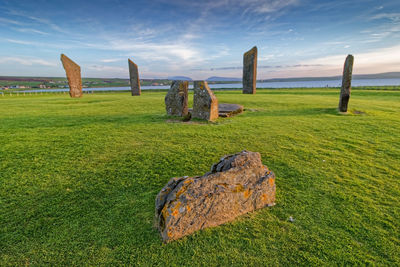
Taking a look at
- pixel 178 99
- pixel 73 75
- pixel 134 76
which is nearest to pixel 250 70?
pixel 134 76

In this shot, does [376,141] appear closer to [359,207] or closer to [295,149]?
[295,149]

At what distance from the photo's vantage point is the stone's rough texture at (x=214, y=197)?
2797 mm

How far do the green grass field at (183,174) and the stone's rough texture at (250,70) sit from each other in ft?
58.4

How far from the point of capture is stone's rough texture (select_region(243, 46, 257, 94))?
2330 centimetres

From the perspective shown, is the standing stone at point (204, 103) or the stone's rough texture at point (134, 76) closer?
the standing stone at point (204, 103)

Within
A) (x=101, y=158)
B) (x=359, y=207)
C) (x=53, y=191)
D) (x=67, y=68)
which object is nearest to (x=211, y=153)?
(x=101, y=158)

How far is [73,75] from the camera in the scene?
71.6 ft

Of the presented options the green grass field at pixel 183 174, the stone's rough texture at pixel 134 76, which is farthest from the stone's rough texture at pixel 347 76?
the stone's rough texture at pixel 134 76

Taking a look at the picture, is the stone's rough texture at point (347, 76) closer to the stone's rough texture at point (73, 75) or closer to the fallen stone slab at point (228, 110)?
the fallen stone slab at point (228, 110)

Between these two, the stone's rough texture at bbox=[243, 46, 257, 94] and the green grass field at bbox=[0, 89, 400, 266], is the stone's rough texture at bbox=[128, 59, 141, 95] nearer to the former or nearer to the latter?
the stone's rough texture at bbox=[243, 46, 257, 94]

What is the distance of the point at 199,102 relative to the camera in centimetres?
993

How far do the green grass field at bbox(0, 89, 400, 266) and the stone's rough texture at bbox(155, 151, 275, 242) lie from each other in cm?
17

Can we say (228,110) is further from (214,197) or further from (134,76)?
(134,76)

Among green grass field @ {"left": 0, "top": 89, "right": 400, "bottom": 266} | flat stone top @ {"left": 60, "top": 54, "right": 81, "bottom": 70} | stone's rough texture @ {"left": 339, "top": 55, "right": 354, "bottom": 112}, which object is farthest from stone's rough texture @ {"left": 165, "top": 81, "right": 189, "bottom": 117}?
flat stone top @ {"left": 60, "top": 54, "right": 81, "bottom": 70}
